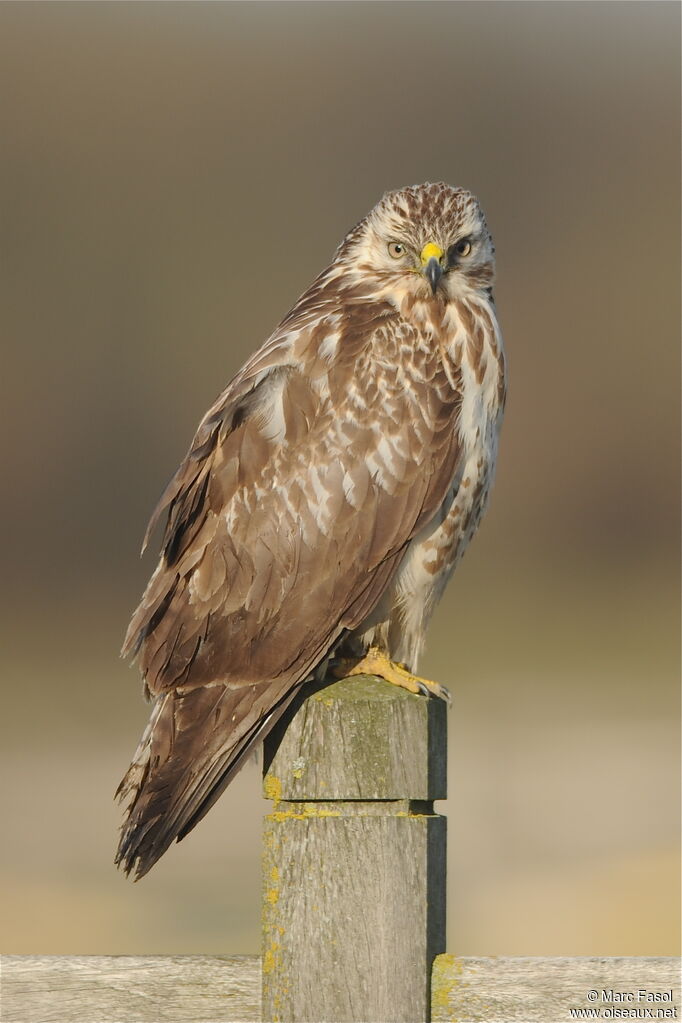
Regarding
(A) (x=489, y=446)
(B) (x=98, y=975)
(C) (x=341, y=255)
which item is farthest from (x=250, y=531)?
(B) (x=98, y=975)

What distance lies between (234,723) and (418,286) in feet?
5.25

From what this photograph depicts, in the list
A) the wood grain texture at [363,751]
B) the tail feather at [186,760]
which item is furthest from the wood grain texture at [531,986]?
the tail feather at [186,760]

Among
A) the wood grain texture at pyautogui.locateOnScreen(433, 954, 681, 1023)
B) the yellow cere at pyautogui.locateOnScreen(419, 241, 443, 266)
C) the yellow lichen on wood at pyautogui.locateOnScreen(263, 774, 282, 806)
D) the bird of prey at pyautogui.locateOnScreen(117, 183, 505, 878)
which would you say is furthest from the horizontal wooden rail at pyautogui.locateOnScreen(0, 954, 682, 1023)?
the yellow cere at pyautogui.locateOnScreen(419, 241, 443, 266)

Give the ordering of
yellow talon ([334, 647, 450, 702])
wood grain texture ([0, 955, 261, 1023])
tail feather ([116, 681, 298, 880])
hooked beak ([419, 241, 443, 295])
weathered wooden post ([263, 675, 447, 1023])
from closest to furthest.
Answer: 1. weathered wooden post ([263, 675, 447, 1023])
2. wood grain texture ([0, 955, 261, 1023])
3. tail feather ([116, 681, 298, 880])
4. yellow talon ([334, 647, 450, 702])
5. hooked beak ([419, 241, 443, 295])

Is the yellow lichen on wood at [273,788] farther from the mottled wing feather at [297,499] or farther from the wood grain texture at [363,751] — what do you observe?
the mottled wing feather at [297,499]

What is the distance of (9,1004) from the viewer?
2.54 meters

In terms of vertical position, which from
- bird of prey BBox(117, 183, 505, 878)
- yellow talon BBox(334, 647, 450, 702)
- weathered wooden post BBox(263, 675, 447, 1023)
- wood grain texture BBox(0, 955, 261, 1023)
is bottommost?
wood grain texture BBox(0, 955, 261, 1023)

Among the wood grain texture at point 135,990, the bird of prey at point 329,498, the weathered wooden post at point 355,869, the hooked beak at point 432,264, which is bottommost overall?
the wood grain texture at point 135,990

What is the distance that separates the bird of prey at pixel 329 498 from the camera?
3.45 meters

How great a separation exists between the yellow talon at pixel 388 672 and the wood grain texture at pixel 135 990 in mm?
1051

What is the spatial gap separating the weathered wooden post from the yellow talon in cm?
85

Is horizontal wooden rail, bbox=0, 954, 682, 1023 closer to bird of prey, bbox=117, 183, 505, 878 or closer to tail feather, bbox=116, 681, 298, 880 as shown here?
tail feather, bbox=116, 681, 298, 880

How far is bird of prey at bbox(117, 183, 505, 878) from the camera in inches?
136

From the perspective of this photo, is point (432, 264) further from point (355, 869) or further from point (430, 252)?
point (355, 869)
